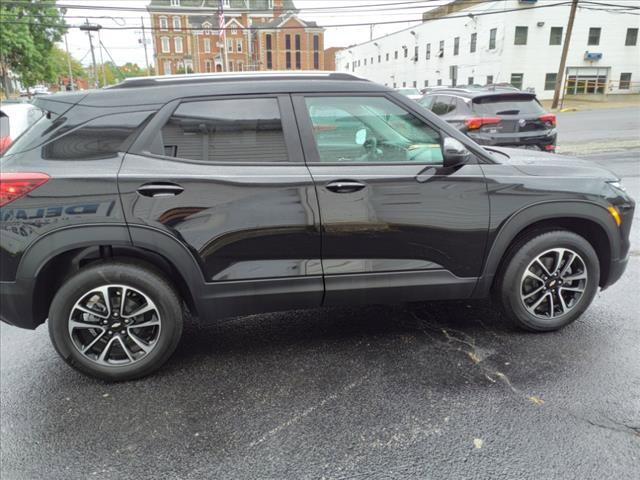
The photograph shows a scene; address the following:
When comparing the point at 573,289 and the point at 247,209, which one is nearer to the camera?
the point at 247,209

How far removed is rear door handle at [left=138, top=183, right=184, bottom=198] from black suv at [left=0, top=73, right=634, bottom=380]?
0.01m

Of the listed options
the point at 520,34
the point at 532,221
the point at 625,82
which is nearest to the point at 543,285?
the point at 532,221

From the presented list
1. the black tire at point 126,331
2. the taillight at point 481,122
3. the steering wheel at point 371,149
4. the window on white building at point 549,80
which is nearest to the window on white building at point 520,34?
the window on white building at point 549,80

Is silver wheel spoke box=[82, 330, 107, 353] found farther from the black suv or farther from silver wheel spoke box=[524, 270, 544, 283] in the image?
silver wheel spoke box=[524, 270, 544, 283]

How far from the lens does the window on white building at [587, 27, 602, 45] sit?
44.3 m

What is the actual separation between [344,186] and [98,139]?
4.95ft

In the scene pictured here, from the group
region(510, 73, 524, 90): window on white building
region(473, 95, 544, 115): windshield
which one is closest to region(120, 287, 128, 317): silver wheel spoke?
region(473, 95, 544, 115): windshield

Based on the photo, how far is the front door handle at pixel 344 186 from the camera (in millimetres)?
2959

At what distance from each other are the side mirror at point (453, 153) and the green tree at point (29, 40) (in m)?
39.7

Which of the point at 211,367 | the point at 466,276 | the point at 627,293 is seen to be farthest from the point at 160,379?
the point at 627,293

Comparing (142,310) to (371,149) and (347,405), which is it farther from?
(371,149)

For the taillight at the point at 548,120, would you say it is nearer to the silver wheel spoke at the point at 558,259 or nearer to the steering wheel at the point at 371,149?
the silver wheel spoke at the point at 558,259

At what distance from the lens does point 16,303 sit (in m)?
2.84

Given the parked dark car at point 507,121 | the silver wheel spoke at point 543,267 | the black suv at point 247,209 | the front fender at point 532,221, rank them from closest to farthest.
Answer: the black suv at point 247,209 → the front fender at point 532,221 → the silver wheel spoke at point 543,267 → the parked dark car at point 507,121
